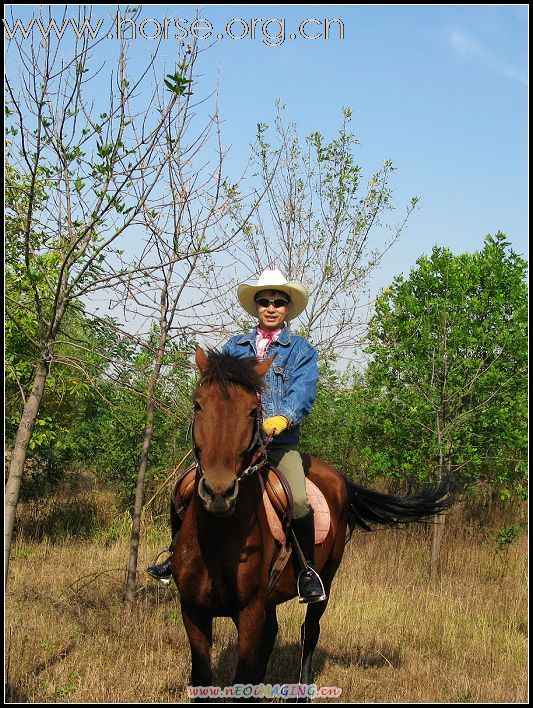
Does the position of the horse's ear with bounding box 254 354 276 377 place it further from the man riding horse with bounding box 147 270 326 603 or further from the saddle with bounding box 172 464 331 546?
Result: the saddle with bounding box 172 464 331 546

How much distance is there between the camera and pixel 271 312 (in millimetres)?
5176

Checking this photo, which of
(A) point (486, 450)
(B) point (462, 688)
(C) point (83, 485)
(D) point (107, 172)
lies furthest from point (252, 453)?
(C) point (83, 485)

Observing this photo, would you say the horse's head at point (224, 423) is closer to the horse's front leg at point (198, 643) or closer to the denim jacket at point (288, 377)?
the denim jacket at point (288, 377)

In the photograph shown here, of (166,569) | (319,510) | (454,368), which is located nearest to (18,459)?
(166,569)

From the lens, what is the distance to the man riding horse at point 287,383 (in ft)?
15.6

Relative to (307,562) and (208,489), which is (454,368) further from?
(208,489)

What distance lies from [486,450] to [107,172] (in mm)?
8267

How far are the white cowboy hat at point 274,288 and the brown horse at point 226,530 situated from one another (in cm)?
109

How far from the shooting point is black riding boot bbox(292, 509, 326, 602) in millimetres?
4758

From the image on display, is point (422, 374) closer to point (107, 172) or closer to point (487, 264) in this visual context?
point (487, 264)

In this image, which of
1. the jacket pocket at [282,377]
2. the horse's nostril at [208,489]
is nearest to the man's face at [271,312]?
the jacket pocket at [282,377]

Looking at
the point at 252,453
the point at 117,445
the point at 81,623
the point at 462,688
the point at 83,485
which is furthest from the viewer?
the point at 83,485

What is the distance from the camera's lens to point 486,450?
10.7 m

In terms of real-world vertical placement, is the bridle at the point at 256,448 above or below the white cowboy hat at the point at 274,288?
below
